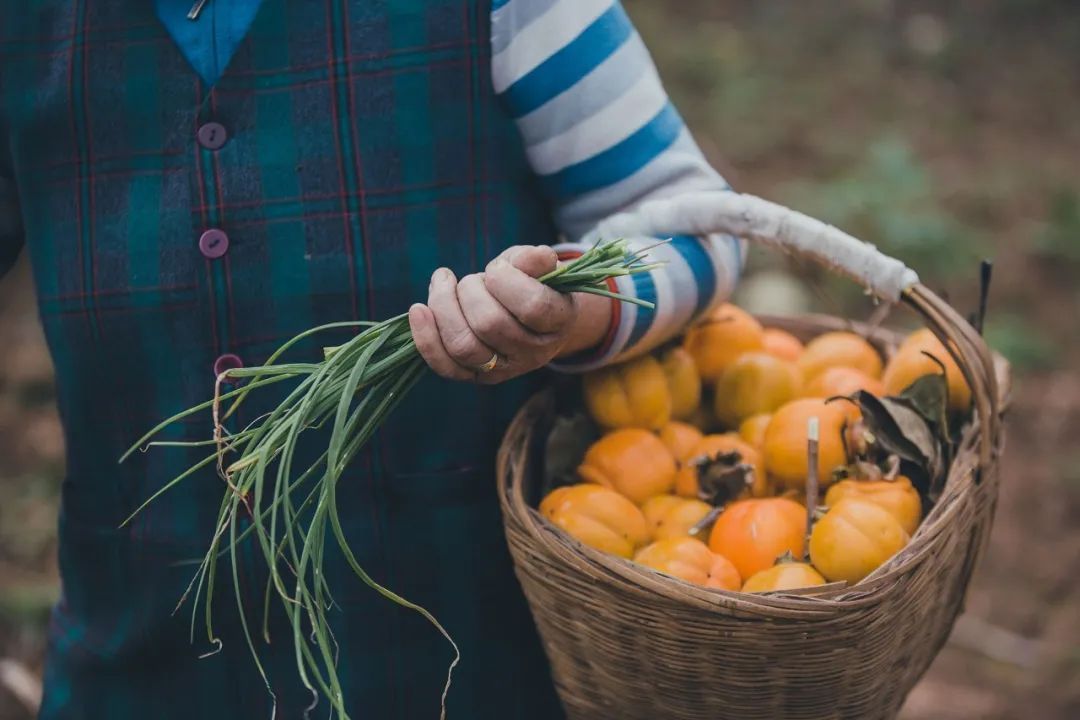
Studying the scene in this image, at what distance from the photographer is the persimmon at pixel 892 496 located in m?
1.12

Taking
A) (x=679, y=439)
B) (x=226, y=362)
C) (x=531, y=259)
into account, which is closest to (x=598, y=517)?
(x=679, y=439)

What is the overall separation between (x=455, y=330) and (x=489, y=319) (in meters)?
0.03

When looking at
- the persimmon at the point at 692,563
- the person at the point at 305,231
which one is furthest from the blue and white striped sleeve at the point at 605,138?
the persimmon at the point at 692,563

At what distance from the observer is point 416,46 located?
1142mm

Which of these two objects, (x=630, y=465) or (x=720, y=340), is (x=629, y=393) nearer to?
(x=630, y=465)

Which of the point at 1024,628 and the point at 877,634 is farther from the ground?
the point at 877,634

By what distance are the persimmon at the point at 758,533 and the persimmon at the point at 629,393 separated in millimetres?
157

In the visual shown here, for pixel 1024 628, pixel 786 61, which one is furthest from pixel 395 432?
pixel 786 61

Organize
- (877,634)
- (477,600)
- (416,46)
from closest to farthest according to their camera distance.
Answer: (877,634) → (416,46) → (477,600)

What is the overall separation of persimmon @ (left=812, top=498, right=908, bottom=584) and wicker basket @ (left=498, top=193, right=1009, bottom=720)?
41mm

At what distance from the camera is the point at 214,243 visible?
114 centimetres

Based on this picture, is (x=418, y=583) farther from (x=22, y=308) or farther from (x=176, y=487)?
(x=22, y=308)

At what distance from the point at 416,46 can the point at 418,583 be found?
586 millimetres

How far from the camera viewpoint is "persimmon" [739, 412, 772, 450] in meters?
1.31
